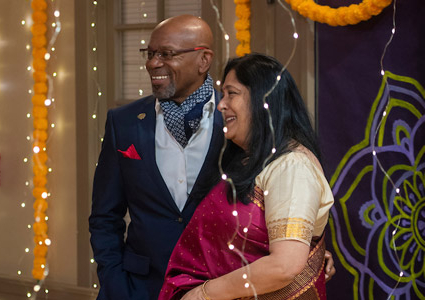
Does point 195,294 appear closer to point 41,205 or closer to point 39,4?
point 41,205

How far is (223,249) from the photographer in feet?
6.05

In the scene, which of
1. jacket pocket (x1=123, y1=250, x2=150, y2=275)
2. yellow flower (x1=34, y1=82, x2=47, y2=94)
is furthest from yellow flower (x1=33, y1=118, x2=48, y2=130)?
jacket pocket (x1=123, y1=250, x2=150, y2=275)

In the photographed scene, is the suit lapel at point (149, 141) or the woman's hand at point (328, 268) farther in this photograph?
the suit lapel at point (149, 141)

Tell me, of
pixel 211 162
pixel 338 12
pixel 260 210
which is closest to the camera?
pixel 260 210

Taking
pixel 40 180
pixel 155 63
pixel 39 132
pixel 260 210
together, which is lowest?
pixel 40 180

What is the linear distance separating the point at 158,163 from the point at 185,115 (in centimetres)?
17

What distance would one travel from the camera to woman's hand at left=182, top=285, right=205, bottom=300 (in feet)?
5.82

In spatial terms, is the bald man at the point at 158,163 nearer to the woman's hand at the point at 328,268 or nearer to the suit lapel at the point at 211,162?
the suit lapel at the point at 211,162

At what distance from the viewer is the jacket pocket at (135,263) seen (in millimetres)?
2195

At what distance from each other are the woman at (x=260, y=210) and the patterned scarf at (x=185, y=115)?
292mm

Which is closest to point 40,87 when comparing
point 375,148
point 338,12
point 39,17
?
point 39,17

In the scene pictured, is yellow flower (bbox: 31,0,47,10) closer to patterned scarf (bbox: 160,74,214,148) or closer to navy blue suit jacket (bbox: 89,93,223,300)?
navy blue suit jacket (bbox: 89,93,223,300)

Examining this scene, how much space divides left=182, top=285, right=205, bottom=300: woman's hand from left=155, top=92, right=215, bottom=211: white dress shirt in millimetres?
390

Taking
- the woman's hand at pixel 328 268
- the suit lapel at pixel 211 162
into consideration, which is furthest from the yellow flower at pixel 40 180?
the woman's hand at pixel 328 268
